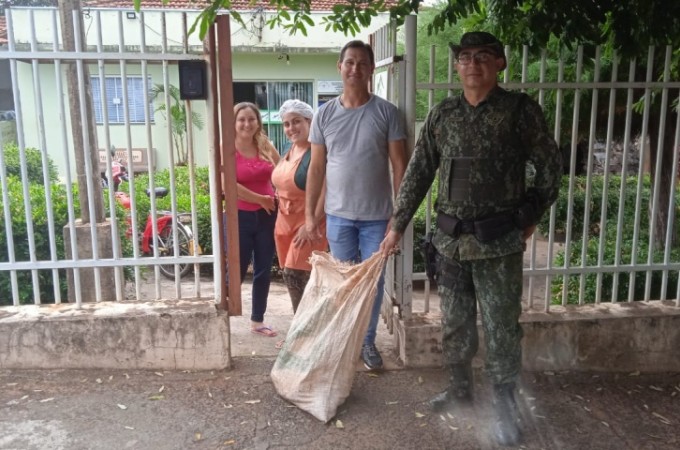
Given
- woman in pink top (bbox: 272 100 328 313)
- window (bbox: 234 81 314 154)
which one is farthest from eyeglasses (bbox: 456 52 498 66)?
window (bbox: 234 81 314 154)

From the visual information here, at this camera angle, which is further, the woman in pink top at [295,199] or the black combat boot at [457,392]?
the woman in pink top at [295,199]

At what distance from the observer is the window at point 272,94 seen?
620 inches

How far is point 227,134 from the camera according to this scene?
3520 millimetres

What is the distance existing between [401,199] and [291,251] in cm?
101

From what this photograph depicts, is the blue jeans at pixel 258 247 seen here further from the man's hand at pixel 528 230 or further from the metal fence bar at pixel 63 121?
the man's hand at pixel 528 230

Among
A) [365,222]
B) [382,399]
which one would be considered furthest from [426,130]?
[382,399]

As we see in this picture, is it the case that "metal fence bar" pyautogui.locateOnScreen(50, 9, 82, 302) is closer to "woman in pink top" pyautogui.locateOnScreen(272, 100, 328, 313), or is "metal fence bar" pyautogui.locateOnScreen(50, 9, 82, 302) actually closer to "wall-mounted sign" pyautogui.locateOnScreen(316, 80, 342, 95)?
"woman in pink top" pyautogui.locateOnScreen(272, 100, 328, 313)

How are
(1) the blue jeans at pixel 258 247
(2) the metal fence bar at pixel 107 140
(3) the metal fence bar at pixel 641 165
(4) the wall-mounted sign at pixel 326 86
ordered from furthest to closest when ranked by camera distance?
(4) the wall-mounted sign at pixel 326 86 → (1) the blue jeans at pixel 258 247 → (3) the metal fence bar at pixel 641 165 → (2) the metal fence bar at pixel 107 140

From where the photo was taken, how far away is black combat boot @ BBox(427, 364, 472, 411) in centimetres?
330

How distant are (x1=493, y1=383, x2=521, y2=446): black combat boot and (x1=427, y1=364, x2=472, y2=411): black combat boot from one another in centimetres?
21

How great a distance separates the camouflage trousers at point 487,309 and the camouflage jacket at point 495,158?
9 cm

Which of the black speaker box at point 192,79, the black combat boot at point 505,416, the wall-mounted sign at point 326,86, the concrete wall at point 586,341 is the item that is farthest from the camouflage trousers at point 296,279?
the wall-mounted sign at point 326,86

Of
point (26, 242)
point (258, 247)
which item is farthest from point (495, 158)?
point (26, 242)

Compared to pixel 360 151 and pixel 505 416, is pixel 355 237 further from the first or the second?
pixel 505 416
